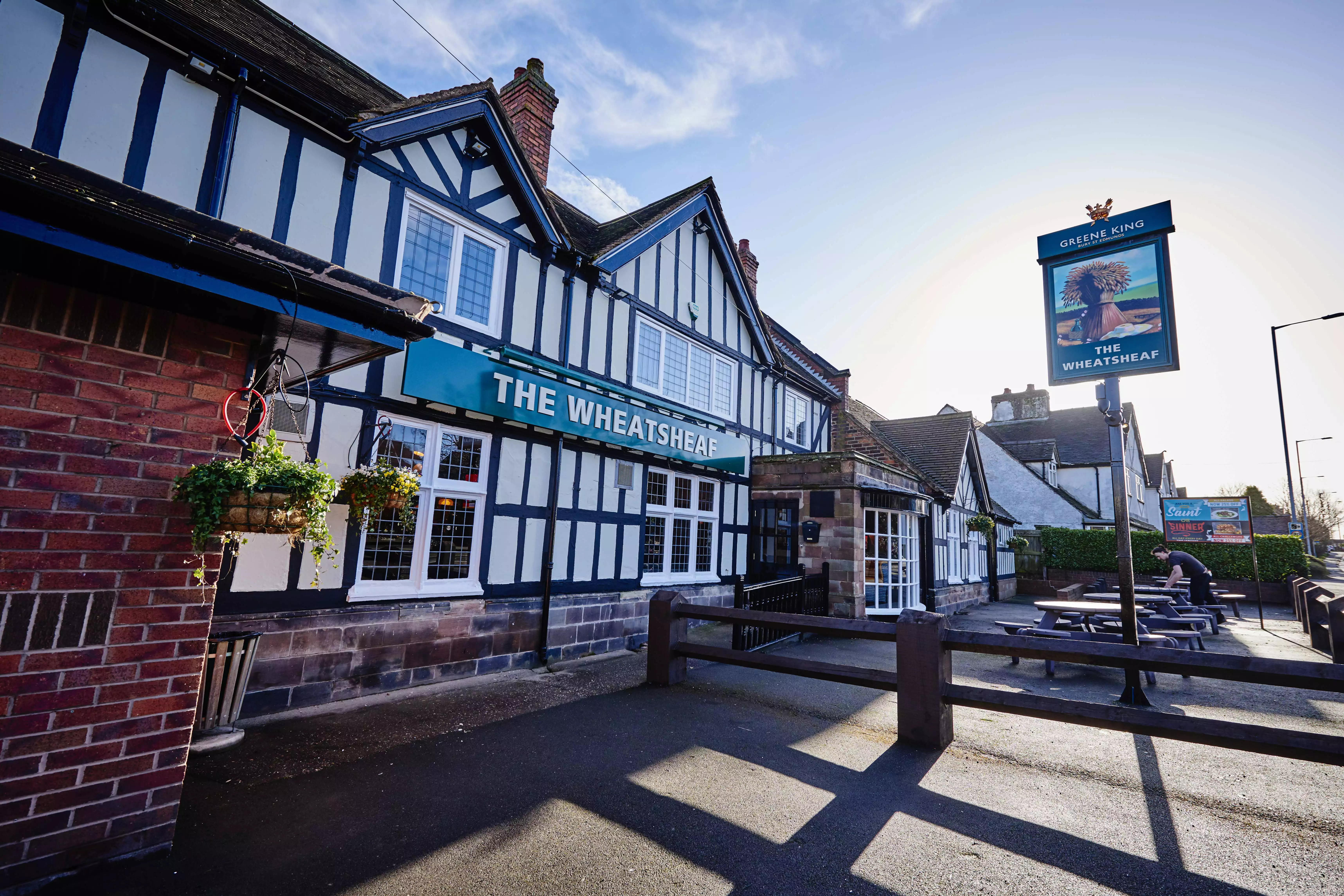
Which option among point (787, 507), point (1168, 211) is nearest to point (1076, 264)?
point (1168, 211)

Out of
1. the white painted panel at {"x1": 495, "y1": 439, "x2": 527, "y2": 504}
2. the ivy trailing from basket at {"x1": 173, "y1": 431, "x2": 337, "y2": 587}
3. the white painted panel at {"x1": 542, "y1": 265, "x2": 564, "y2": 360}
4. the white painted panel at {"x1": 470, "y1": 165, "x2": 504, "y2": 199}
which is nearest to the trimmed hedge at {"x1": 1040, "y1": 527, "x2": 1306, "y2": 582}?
the white painted panel at {"x1": 542, "y1": 265, "x2": 564, "y2": 360}

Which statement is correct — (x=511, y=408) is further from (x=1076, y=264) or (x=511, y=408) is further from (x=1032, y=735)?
(x=1076, y=264)

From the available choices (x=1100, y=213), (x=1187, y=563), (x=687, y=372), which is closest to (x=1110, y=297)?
(x=1100, y=213)

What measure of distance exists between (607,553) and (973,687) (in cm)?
555

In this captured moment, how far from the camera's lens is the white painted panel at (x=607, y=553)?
9.26 metres

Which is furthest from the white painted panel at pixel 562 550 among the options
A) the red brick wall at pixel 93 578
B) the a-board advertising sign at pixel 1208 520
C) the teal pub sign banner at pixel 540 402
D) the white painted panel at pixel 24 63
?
the a-board advertising sign at pixel 1208 520

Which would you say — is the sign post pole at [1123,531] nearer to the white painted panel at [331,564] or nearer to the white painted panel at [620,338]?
the white painted panel at [620,338]

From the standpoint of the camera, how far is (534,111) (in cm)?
991

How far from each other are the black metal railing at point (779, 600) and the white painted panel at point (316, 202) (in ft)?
21.4

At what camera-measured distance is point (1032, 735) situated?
5543 millimetres

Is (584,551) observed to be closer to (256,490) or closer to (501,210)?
(501,210)

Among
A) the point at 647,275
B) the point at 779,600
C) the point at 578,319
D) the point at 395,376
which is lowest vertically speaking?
the point at 779,600

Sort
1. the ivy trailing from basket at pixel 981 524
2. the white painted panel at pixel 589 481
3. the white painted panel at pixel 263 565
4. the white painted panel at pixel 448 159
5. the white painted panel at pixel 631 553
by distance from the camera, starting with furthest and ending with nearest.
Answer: the ivy trailing from basket at pixel 981 524, the white painted panel at pixel 631 553, the white painted panel at pixel 589 481, the white painted panel at pixel 448 159, the white painted panel at pixel 263 565

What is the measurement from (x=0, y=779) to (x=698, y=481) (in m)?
9.84
